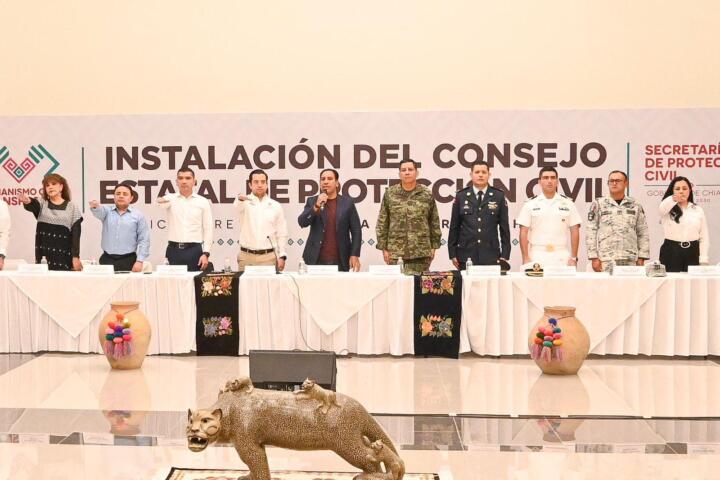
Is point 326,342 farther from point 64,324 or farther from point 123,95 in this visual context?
point 123,95

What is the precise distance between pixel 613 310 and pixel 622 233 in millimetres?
1005

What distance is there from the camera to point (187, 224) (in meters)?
7.09

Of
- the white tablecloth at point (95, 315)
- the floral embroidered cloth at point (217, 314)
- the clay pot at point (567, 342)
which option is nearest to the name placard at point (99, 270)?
the white tablecloth at point (95, 315)

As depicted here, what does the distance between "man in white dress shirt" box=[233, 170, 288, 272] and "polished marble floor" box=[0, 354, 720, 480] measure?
1.18 metres

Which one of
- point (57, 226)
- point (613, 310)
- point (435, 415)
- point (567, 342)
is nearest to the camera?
point (435, 415)

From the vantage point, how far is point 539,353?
5.49 metres

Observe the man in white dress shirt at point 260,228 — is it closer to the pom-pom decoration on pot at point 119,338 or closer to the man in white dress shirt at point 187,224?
the man in white dress shirt at point 187,224

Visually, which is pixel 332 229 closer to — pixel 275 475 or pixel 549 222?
pixel 549 222

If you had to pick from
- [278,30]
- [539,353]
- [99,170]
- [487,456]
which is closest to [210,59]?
[278,30]

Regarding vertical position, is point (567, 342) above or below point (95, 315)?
below

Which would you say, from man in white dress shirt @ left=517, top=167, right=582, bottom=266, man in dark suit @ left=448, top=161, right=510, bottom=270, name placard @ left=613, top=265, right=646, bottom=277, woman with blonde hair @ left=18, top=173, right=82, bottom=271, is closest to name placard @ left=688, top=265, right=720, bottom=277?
name placard @ left=613, top=265, right=646, bottom=277

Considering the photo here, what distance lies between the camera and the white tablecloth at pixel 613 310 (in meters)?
5.98

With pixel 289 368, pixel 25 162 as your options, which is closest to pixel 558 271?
pixel 289 368

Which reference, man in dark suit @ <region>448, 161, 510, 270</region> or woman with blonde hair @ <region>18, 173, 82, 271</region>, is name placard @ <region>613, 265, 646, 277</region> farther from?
woman with blonde hair @ <region>18, 173, 82, 271</region>
